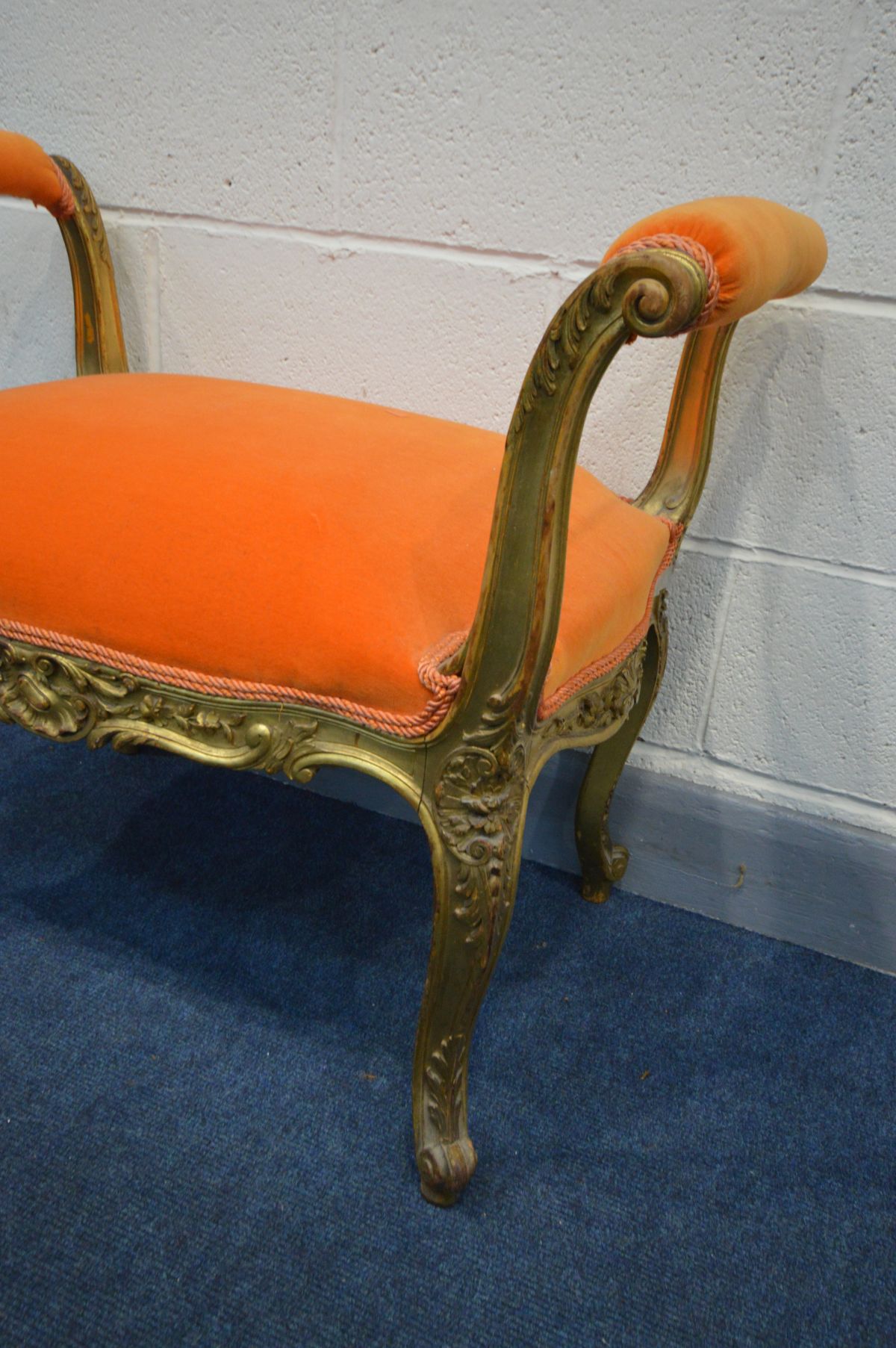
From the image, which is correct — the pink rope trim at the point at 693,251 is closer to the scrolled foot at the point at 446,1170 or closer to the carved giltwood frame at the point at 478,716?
the carved giltwood frame at the point at 478,716

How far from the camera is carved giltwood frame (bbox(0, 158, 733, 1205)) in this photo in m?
0.63

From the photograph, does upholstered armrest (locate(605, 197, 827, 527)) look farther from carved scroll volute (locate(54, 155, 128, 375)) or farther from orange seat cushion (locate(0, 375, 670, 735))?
carved scroll volute (locate(54, 155, 128, 375))

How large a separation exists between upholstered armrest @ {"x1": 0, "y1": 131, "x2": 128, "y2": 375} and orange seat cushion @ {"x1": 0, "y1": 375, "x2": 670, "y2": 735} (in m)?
0.45

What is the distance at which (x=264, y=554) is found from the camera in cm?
76

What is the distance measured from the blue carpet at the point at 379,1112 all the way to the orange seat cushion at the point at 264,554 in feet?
1.33

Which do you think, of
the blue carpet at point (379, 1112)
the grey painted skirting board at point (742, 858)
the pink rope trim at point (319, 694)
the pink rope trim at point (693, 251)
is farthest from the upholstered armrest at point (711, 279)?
the blue carpet at point (379, 1112)

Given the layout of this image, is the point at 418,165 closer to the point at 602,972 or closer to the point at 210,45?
the point at 210,45

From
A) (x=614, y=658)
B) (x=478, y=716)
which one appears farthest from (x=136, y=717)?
(x=614, y=658)

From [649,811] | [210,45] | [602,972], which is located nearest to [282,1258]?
[602,972]

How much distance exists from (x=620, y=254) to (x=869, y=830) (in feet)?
2.76

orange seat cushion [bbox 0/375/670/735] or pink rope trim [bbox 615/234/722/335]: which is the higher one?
pink rope trim [bbox 615/234/722/335]

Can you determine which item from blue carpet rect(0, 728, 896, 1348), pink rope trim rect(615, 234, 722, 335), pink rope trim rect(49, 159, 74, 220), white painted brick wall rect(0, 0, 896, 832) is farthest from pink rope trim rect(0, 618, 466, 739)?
pink rope trim rect(49, 159, 74, 220)

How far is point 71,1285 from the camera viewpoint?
2.52 feet

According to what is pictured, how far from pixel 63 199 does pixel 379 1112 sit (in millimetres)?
1089
